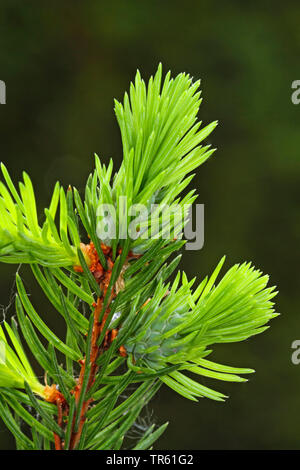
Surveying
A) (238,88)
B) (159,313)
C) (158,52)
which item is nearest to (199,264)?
(238,88)

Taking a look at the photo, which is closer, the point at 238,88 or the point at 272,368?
the point at 272,368

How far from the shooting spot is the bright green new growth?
9.9 inches

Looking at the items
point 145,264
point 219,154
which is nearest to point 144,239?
point 145,264

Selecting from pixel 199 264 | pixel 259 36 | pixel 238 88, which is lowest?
pixel 199 264

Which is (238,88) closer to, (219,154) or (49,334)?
(219,154)

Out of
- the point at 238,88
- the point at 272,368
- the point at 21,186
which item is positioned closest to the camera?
the point at 21,186

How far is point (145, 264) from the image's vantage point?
27cm

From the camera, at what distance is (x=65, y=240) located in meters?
0.26

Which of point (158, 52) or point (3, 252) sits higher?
point (158, 52)

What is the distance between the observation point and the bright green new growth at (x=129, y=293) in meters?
0.25

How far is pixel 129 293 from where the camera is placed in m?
0.26

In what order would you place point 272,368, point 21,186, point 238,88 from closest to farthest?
1. point 21,186
2. point 272,368
3. point 238,88

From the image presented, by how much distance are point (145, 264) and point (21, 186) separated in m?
0.06

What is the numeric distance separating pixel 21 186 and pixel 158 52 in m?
1.53
